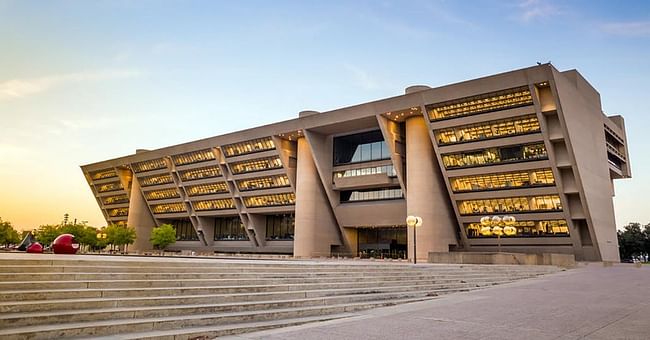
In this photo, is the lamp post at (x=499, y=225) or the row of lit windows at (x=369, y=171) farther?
the row of lit windows at (x=369, y=171)

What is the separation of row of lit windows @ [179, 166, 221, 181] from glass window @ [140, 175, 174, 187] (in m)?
4.17

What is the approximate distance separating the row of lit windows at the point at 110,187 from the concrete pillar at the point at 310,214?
156ft

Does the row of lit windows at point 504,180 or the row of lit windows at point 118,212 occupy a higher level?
the row of lit windows at point 504,180

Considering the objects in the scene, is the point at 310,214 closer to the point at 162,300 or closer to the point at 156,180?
the point at 156,180

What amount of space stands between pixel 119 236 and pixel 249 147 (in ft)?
108

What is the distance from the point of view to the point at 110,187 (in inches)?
3797

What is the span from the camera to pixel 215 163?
74500mm

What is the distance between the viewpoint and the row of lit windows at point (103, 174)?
9369 cm

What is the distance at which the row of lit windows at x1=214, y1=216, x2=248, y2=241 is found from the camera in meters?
82.1

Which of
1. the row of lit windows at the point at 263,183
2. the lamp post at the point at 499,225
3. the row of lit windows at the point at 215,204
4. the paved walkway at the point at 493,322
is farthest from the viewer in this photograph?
the row of lit windows at the point at 215,204

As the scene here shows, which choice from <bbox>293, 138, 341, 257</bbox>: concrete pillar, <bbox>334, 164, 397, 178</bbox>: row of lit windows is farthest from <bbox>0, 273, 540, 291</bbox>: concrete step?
<bbox>293, 138, 341, 257</bbox>: concrete pillar

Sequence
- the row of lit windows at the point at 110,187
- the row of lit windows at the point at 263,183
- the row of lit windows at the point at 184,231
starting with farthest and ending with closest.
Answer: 1. the row of lit windows at the point at 110,187
2. the row of lit windows at the point at 184,231
3. the row of lit windows at the point at 263,183

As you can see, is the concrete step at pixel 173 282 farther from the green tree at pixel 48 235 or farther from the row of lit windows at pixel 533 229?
the green tree at pixel 48 235

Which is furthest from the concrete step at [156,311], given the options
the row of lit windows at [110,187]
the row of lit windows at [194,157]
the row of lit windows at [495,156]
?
the row of lit windows at [110,187]
